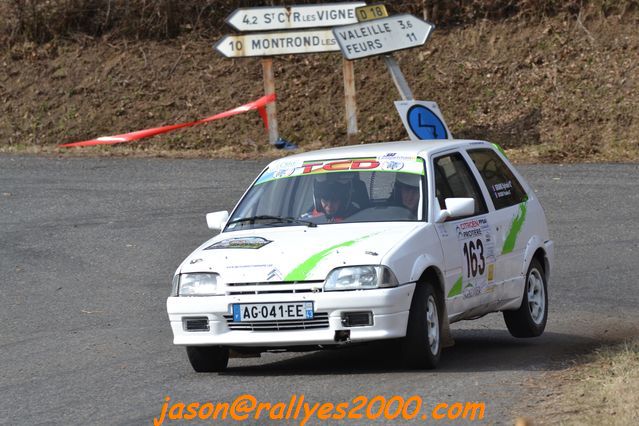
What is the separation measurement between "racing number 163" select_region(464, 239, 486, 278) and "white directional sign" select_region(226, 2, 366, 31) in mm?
13951

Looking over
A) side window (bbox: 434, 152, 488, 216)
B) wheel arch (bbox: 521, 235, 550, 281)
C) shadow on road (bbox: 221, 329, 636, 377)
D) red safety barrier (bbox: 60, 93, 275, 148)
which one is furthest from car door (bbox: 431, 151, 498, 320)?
red safety barrier (bbox: 60, 93, 275, 148)

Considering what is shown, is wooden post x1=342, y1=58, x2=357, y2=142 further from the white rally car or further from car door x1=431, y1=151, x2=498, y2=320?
car door x1=431, y1=151, x2=498, y2=320

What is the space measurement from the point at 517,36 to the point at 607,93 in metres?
3.00

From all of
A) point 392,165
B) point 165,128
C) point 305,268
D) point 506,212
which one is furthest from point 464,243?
point 165,128

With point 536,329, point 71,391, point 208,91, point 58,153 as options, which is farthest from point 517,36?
point 71,391

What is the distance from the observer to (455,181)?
386 inches

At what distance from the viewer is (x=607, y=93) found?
77.9 ft

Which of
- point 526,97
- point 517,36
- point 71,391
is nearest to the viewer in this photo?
point 71,391

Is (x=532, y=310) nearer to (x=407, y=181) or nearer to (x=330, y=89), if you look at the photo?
(x=407, y=181)

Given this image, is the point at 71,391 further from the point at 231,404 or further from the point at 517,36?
the point at 517,36

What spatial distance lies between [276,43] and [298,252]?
50.1 feet

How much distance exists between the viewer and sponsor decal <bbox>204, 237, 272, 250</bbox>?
28.8ft

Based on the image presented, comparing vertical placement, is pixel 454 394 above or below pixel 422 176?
below

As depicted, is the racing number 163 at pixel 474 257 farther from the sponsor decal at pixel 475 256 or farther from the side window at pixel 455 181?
the side window at pixel 455 181
